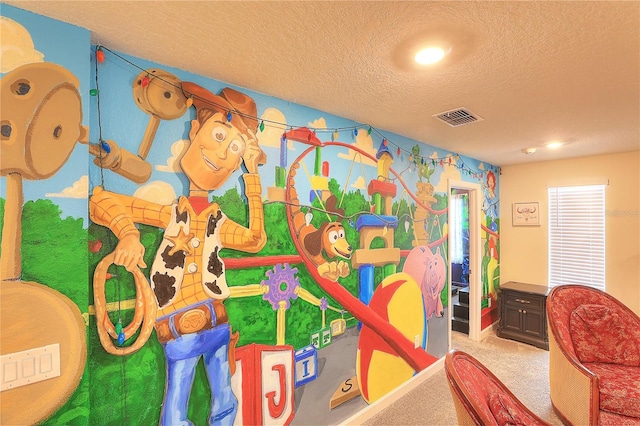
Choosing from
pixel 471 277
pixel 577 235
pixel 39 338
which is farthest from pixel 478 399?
pixel 577 235

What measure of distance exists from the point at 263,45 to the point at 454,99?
4.34 feet

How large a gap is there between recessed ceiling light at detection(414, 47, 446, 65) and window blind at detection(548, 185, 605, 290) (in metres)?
3.79

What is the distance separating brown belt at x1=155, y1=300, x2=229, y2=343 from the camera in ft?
4.79

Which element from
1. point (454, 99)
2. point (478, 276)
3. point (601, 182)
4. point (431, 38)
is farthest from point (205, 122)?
point (601, 182)

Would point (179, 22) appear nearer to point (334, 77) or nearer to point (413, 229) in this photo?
point (334, 77)

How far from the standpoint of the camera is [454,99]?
6.43ft

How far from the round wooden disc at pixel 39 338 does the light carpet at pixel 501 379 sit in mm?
2147

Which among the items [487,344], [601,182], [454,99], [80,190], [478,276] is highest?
[454,99]

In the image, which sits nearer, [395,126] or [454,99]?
[454,99]

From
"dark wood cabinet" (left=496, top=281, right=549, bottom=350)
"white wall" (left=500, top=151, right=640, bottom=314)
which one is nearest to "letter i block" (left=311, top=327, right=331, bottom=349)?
"dark wood cabinet" (left=496, top=281, right=549, bottom=350)

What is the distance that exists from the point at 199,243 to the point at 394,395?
2.29 metres

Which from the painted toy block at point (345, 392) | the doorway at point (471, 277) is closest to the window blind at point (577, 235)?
the doorway at point (471, 277)

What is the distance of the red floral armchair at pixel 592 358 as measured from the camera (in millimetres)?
2027

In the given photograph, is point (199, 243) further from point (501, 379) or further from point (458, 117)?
point (501, 379)
